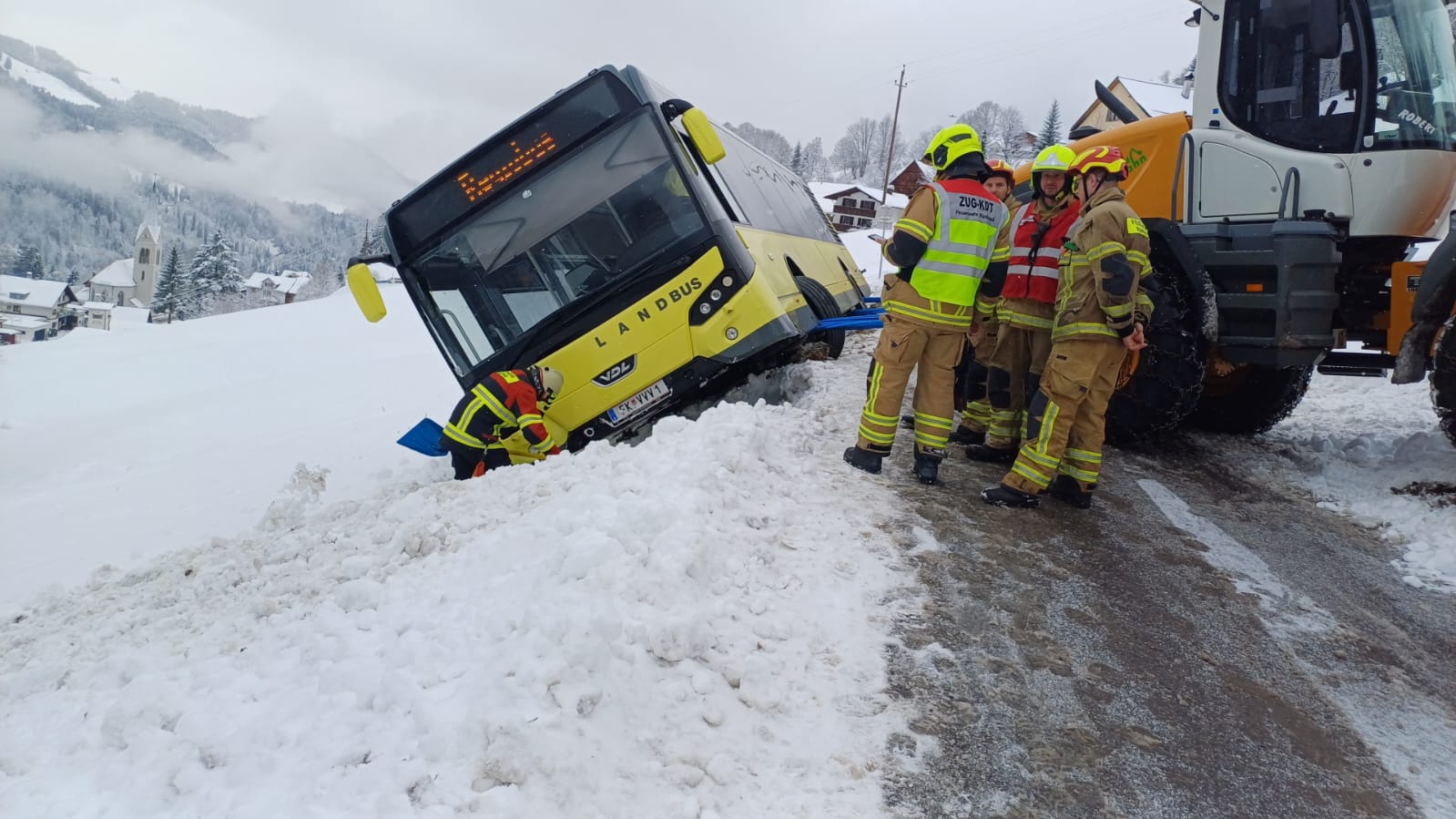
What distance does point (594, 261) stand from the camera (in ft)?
19.9

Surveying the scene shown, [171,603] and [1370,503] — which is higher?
[171,603]

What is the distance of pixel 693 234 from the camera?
6020mm

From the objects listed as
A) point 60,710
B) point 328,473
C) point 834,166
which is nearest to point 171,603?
point 60,710

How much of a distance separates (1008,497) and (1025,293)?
1415mm

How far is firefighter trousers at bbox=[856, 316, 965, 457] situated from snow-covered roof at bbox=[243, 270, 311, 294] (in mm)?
98902

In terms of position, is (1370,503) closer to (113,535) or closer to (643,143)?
(643,143)

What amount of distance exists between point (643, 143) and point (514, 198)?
1052 millimetres

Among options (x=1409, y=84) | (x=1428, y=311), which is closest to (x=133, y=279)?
(x=1409, y=84)

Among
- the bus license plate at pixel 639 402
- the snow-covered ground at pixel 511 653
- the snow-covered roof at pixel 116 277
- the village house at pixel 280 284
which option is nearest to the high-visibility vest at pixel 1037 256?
the snow-covered ground at pixel 511 653

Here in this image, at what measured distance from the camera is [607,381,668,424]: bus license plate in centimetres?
602

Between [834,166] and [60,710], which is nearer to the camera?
[60,710]

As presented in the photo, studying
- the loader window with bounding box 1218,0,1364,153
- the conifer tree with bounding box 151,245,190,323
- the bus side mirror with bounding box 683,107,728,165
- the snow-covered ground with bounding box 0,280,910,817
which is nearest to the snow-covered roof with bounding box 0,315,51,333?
the conifer tree with bounding box 151,245,190,323

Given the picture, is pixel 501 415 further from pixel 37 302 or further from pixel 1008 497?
pixel 37 302

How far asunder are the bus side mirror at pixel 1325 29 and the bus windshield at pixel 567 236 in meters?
4.07
